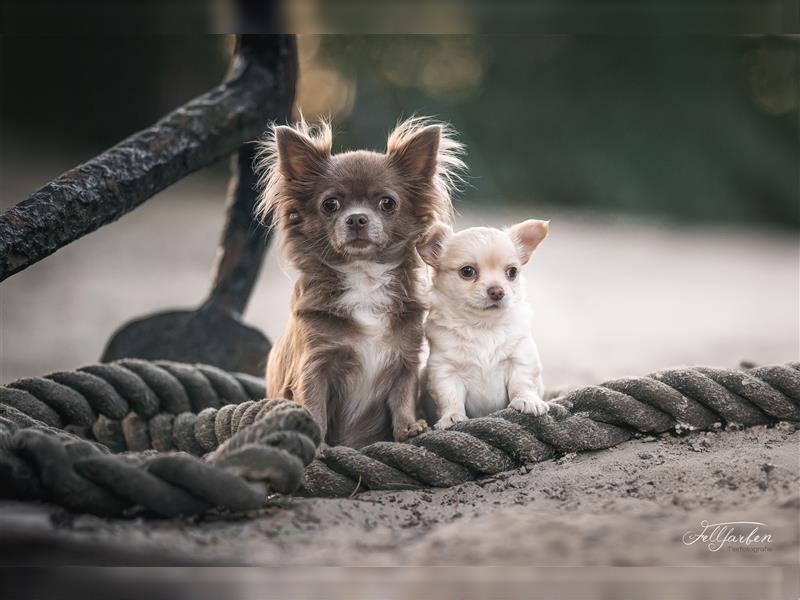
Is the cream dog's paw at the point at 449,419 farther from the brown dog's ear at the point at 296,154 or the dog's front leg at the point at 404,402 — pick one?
the brown dog's ear at the point at 296,154

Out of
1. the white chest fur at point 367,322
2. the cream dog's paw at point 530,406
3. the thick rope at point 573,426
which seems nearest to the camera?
the thick rope at point 573,426

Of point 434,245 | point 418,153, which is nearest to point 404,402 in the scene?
point 434,245

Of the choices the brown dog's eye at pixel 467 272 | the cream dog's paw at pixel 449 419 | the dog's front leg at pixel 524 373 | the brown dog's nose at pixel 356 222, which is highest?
the brown dog's nose at pixel 356 222

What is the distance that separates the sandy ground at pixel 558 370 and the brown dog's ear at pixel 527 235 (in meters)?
0.65

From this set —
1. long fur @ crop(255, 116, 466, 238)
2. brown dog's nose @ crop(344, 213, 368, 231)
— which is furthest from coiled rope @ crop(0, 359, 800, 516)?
long fur @ crop(255, 116, 466, 238)

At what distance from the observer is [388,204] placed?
103 inches

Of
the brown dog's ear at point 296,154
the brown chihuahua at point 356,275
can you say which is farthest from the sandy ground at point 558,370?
the brown dog's ear at point 296,154

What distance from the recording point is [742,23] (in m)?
1.99

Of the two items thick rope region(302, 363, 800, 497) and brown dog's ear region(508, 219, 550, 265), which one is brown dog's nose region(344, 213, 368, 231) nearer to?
brown dog's ear region(508, 219, 550, 265)

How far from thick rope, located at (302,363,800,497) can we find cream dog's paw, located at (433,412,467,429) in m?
0.08

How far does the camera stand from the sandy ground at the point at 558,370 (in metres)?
1.86

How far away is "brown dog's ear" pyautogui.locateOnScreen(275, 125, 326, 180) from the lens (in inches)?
105

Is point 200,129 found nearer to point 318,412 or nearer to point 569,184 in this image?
point 318,412

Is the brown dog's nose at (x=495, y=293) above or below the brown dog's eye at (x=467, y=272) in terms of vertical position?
below
